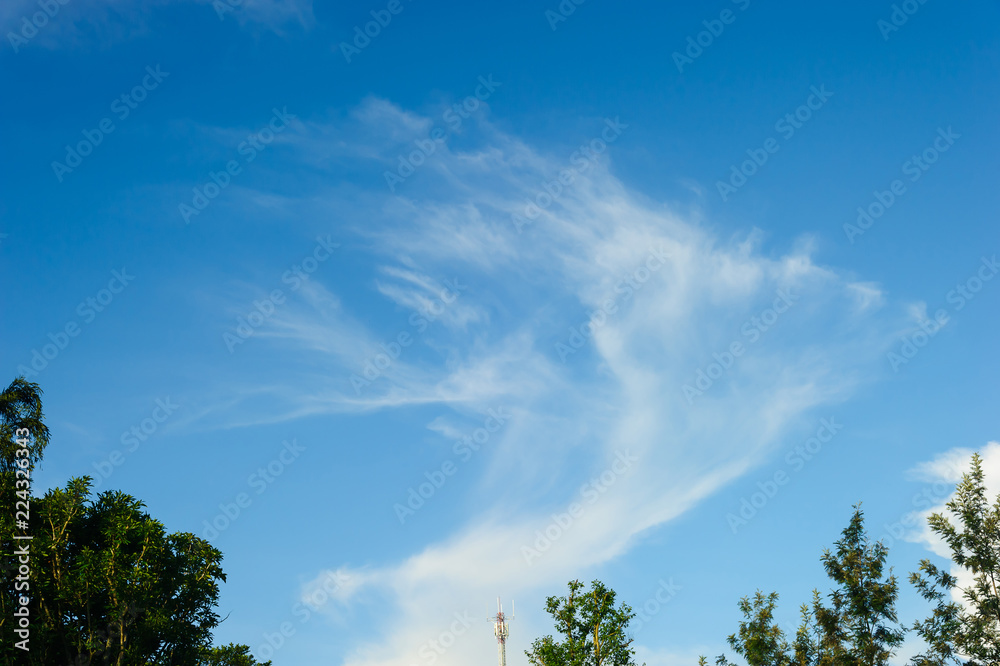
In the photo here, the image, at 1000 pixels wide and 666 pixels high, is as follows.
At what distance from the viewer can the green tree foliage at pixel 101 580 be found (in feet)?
105

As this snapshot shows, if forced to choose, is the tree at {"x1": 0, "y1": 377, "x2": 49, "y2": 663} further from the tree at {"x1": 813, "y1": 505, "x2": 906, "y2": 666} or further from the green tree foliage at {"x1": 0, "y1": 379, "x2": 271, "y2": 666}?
the tree at {"x1": 813, "y1": 505, "x2": 906, "y2": 666}

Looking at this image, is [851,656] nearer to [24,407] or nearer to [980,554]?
[980,554]

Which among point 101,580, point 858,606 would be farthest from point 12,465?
point 858,606

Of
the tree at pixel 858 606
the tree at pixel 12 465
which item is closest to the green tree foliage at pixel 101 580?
the tree at pixel 12 465

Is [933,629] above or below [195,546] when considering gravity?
below

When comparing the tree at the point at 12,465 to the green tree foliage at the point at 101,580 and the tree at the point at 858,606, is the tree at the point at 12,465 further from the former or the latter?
the tree at the point at 858,606

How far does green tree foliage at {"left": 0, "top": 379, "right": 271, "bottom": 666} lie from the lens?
32.2 meters

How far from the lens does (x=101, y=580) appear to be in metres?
32.5

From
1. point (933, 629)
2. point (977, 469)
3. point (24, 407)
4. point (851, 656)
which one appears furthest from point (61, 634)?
point (977, 469)

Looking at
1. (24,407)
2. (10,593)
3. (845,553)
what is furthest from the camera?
(24,407)

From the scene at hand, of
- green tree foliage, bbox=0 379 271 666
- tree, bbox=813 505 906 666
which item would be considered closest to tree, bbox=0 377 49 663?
green tree foliage, bbox=0 379 271 666

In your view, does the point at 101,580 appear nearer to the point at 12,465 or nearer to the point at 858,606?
the point at 12,465

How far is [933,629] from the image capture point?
32.4 metres

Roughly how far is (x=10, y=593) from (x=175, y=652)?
7618mm
